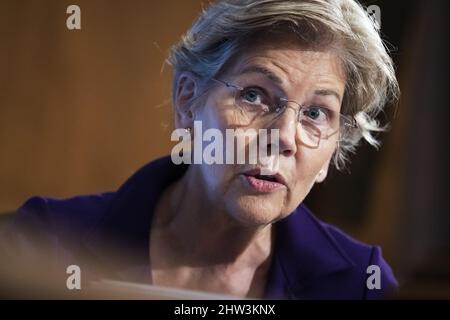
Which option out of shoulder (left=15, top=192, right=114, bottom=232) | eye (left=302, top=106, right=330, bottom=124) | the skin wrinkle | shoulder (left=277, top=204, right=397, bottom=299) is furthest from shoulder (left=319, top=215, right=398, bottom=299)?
shoulder (left=15, top=192, right=114, bottom=232)

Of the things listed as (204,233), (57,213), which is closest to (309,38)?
(204,233)

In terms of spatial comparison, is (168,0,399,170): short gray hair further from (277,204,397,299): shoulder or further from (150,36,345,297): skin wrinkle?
(277,204,397,299): shoulder

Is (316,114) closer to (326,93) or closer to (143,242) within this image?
(326,93)

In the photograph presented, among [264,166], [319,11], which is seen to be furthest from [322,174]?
[319,11]

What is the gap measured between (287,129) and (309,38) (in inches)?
6.0

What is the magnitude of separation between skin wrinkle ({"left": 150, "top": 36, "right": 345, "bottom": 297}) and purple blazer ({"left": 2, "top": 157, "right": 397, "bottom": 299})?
0.11ft

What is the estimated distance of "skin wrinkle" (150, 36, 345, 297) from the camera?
0.97 meters

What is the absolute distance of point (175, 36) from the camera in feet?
3.73

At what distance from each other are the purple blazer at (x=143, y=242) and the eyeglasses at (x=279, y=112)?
194mm

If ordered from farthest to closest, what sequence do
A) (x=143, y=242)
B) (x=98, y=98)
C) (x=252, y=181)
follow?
1. (x=98, y=98)
2. (x=143, y=242)
3. (x=252, y=181)

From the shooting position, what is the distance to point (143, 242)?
1.07m

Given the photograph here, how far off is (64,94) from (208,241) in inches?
15.6

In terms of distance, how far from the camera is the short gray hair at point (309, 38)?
3.18ft
